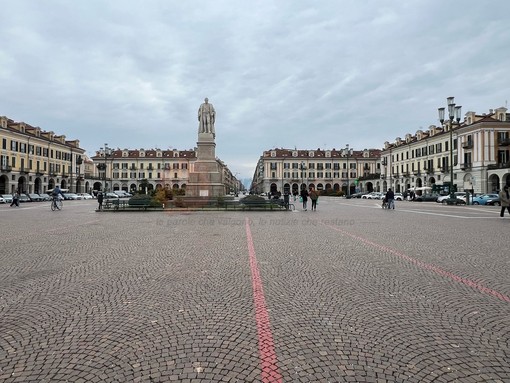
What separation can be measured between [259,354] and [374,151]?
420 ft

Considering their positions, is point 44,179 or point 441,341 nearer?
point 441,341

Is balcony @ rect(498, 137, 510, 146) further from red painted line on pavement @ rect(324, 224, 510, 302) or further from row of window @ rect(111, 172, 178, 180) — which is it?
row of window @ rect(111, 172, 178, 180)

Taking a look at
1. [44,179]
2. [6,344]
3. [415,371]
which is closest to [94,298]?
[6,344]

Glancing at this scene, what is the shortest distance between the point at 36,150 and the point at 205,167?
57812 mm

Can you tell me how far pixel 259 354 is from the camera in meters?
3.36

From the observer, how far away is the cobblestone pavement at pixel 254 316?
10.3 feet

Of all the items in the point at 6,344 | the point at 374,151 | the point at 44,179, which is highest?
the point at 374,151

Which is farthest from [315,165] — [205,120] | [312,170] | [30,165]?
[205,120]

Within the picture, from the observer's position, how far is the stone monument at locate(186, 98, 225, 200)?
2900cm

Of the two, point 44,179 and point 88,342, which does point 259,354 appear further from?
point 44,179

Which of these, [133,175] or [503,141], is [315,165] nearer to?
[133,175]

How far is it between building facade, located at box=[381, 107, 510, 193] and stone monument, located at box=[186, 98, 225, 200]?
3135 centimetres

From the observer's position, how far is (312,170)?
11562 centimetres

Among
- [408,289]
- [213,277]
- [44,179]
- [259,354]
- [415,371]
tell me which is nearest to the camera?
[415,371]
